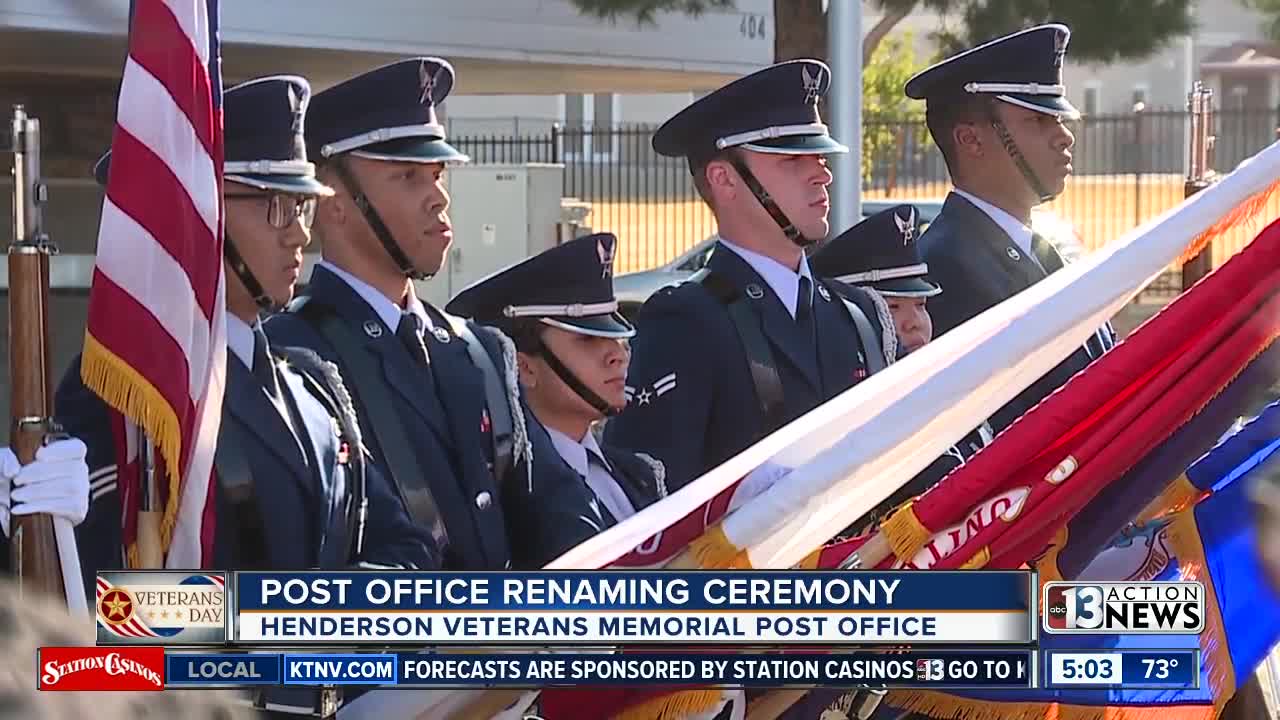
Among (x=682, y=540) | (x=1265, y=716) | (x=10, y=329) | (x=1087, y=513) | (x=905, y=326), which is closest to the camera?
(x=10, y=329)

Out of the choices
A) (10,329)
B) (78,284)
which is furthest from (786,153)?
(78,284)

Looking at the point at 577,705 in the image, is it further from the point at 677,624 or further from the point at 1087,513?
the point at 1087,513

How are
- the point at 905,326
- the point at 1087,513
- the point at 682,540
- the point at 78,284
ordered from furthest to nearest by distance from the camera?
the point at 78,284, the point at 905,326, the point at 1087,513, the point at 682,540

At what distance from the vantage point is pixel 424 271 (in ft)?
11.0

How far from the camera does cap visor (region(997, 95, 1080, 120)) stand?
4.36 meters

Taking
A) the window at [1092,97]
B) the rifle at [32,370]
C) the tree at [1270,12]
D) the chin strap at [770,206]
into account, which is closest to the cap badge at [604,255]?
the chin strap at [770,206]

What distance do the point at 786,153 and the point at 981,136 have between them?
0.60 metres

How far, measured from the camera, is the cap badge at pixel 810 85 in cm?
418

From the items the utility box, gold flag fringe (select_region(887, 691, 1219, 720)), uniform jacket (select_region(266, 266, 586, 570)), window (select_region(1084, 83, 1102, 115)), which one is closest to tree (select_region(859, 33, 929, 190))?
window (select_region(1084, 83, 1102, 115))

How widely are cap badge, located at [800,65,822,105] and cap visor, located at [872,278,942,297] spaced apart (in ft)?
1.45

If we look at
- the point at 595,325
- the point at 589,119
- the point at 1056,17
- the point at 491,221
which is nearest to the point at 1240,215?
the point at 595,325

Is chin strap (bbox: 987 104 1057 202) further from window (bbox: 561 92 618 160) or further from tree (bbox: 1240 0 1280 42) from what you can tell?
window (bbox: 561 92 618 160)

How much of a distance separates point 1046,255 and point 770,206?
2.65 feet

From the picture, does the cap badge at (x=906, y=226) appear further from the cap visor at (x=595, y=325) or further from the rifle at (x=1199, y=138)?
the rifle at (x=1199, y=138)
